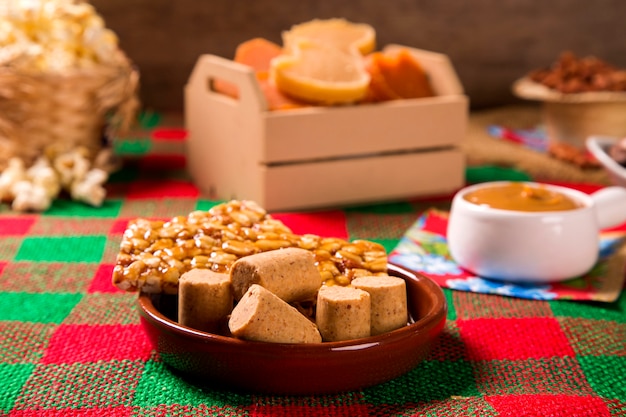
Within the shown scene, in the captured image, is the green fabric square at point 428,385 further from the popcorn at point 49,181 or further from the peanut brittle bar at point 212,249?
the popcorn at point 49,181

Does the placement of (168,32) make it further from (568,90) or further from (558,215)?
(558,215)

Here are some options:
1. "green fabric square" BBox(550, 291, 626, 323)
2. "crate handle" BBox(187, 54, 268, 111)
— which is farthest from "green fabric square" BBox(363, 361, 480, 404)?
"crate handle" BBox(187, 54, 268, 111)

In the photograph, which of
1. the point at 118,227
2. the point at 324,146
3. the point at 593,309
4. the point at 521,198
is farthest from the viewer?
the point at 324,146

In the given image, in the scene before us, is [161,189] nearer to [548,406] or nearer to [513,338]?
[513,338]

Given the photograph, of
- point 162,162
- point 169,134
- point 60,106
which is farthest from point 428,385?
point 169,134

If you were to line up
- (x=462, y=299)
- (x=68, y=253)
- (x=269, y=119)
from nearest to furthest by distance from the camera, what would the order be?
(x=462, y=299) < (x=68, y=253) < (x=269, y=119)

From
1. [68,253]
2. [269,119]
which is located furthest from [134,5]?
[68,253]
